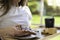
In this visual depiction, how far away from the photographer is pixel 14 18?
1.62 meters

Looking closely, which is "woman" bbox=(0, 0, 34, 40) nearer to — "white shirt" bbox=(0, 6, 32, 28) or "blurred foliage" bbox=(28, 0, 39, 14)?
"white shirt" bbox=(0, 6, 32, 28)

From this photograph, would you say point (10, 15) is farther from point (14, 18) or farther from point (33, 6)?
point (33, 6)

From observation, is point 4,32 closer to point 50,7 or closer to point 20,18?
point 20,18

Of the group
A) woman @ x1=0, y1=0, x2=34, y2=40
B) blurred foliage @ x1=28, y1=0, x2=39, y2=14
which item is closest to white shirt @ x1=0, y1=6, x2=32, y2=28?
woman @ x1=0, y1=0, x2=34, y2=40

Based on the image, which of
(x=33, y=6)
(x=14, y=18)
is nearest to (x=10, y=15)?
(x=14, y=18)

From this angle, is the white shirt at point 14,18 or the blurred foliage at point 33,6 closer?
the white shirt at point 14,18

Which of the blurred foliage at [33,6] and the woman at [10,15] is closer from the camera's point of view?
the woman at [10,15]

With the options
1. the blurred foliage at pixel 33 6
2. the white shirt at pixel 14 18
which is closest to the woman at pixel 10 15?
the white shirt at pixel 14 18

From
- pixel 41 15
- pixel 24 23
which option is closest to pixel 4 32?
pixel 24 23

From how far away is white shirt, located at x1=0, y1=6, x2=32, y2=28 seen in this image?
5.16 ft

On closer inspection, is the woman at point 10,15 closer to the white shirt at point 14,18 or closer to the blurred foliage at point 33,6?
the white shirt at point 14,18

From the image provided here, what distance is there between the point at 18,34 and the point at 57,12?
2.31 metres

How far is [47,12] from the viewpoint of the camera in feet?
11.9

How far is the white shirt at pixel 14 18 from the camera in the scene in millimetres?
1572
